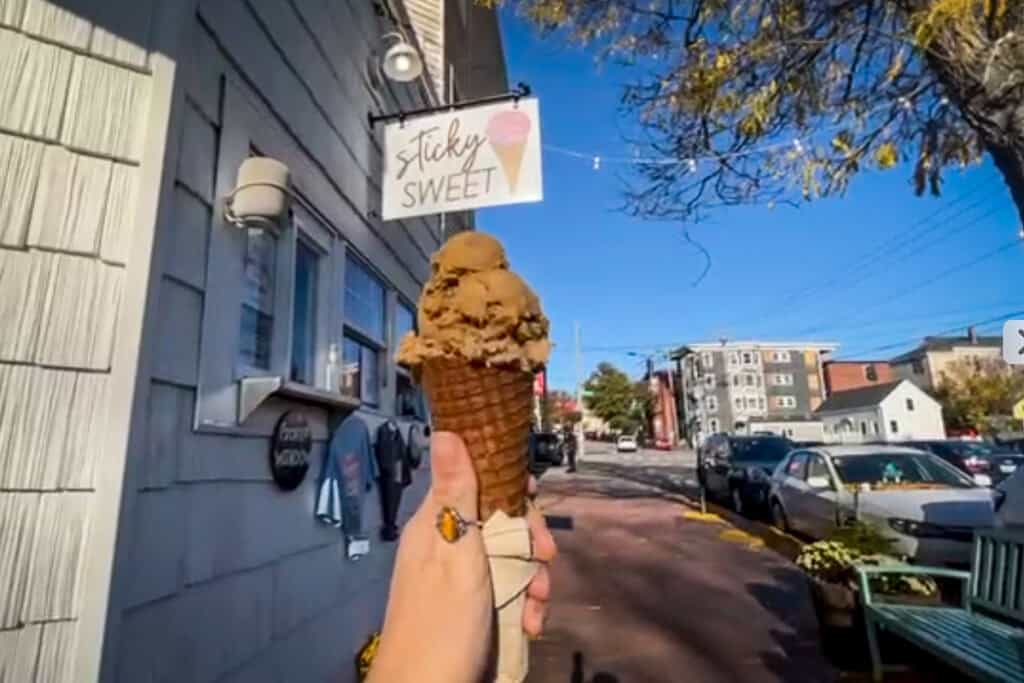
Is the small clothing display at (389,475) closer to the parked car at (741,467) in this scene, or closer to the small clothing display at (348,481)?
the small clothing display at (348,481)

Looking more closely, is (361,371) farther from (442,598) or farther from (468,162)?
(442,598)

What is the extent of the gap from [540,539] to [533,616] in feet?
0.32

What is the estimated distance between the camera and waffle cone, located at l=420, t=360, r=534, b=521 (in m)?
0.74

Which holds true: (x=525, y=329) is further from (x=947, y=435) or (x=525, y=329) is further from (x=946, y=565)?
(x=947, y=435)

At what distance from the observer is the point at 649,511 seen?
439 inches

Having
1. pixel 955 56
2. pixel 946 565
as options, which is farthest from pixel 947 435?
pixel 955 56

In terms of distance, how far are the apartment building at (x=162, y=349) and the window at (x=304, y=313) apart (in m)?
0.01

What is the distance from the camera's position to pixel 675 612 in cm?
486

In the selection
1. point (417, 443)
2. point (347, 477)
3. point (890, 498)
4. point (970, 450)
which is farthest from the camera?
point (970, 450)

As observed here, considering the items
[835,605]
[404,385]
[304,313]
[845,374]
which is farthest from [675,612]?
[845,374]

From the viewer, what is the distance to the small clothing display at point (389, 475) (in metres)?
3.61

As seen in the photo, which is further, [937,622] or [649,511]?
[649,511]

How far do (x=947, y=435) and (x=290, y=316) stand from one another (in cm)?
4854

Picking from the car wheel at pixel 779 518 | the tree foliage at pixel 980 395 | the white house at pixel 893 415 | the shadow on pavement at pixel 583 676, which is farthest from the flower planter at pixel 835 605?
the white house at pixel 893 415
